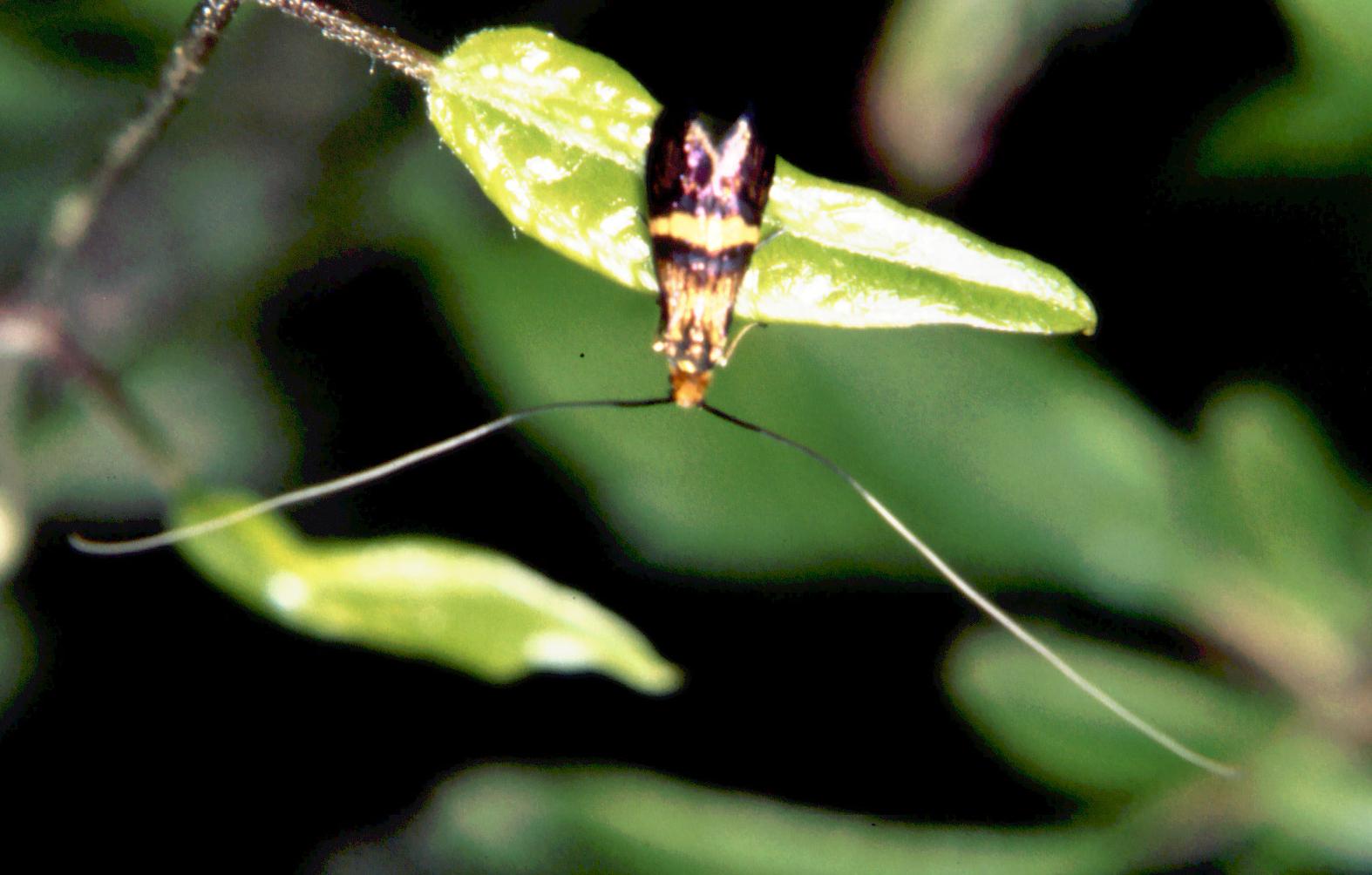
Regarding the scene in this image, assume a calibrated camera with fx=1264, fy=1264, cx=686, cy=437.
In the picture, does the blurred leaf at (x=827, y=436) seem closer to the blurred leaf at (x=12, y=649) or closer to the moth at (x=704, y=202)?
the moth at (x=704, y=202)

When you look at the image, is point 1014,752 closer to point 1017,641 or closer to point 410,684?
point 1017,641

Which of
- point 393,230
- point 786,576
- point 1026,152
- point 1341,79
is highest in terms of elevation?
point 1341,79

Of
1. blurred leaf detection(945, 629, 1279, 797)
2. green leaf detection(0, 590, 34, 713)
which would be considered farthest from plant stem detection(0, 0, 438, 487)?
blurred leaf detection(945, 629, 1279, 797)

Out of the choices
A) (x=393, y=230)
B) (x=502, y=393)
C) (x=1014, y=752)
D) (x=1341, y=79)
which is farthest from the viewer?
(x=393, y=230)

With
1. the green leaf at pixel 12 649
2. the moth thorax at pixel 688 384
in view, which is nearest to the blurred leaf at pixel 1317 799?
the moth thorax at pixel 688 384

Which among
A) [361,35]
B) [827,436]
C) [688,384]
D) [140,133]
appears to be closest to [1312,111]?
[827,436]

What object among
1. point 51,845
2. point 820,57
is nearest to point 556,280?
point 820,57

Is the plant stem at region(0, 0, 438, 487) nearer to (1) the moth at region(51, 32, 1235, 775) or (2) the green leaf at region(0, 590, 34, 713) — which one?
(1) the moth at region(51, 32, 1235, 775)
